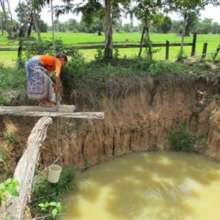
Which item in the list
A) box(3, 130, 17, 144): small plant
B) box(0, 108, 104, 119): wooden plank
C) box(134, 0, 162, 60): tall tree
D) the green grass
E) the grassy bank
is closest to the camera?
box(0, 108, 104, 119): wooden plank

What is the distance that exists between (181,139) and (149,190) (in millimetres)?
2544

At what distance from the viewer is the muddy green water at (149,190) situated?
6.36 m

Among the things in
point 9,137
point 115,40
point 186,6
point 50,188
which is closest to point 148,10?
point 186,6

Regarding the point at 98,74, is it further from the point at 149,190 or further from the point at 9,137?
the point at 149,190

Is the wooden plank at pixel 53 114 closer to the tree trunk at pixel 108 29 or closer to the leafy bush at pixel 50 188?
the leafy bush at pixel 50 188

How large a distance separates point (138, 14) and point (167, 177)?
5718 millimetres

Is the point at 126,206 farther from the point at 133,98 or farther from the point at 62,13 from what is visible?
the point at 62,13

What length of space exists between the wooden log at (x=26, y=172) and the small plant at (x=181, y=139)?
14.8ft

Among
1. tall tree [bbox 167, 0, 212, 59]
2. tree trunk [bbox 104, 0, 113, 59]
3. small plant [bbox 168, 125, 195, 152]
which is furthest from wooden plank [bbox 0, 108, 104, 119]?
tall tree [bbox 167, 0, 212, 59]

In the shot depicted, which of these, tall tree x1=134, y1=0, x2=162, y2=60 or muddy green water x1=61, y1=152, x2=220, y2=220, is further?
tall tree x1=134, y1=0, x2=162, y2=60

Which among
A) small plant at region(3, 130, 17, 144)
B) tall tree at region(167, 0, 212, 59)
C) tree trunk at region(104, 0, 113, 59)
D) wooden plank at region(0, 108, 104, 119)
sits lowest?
small plant at region(3, 130, 17, 144)

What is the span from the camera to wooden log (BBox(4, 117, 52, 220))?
3.23 m

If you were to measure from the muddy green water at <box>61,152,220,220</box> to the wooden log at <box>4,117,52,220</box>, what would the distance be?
189cm

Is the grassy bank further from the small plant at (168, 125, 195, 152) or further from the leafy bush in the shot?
the leafy bush
